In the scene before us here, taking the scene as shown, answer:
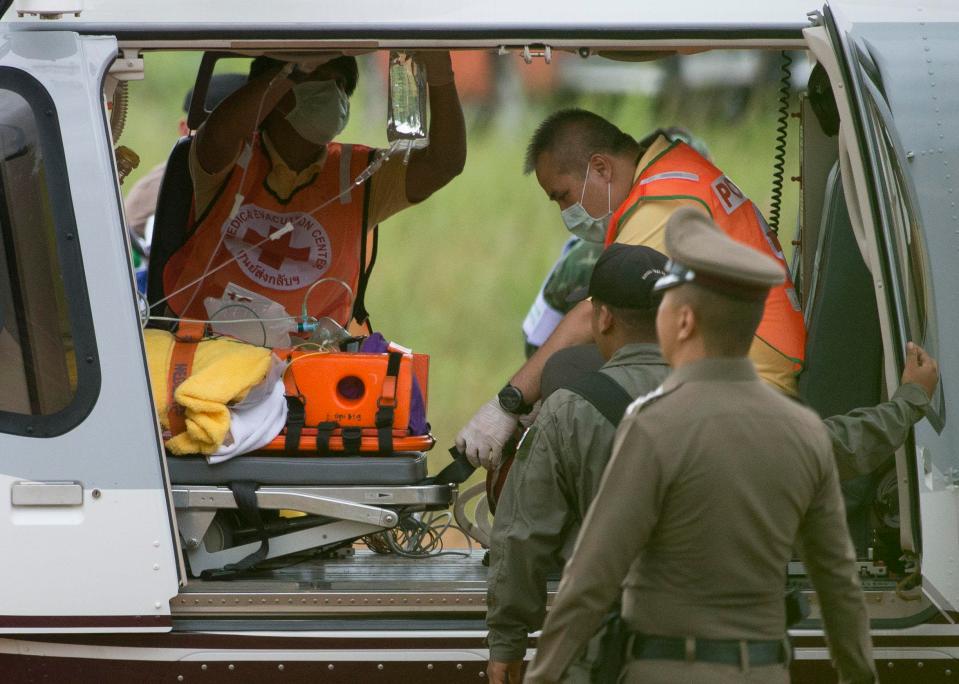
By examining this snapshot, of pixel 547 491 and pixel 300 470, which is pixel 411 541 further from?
pixel 547 491

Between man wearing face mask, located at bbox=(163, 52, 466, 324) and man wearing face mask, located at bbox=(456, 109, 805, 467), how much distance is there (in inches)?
20.5

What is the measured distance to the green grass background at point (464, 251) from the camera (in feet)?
31.0

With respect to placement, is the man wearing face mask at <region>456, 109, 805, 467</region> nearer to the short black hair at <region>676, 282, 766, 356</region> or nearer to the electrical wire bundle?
the electrical wire bundle

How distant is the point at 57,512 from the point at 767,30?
211 cm

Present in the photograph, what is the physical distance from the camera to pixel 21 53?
10.4 feet

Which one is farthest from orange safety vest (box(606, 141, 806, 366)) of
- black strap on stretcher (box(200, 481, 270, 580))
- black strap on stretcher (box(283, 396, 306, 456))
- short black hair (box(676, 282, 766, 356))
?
short black hair (box(676, 282, 766, 356))

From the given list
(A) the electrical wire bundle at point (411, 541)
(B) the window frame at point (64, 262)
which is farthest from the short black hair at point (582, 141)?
(B) the window frame at point (64, 262)

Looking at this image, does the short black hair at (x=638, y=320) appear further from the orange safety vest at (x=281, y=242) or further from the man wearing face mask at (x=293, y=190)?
the orange safety vest at (x=281, y=242)

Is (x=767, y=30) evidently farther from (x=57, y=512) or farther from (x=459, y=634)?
(x=57, y=512)

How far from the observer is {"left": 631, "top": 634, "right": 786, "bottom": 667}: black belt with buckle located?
2.29 meters

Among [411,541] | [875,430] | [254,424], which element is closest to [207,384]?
[254,424]

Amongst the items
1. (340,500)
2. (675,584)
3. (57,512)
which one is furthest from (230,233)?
(675,584)

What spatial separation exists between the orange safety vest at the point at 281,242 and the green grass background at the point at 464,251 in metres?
4.29

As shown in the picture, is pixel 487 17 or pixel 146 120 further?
pixel 146 120
